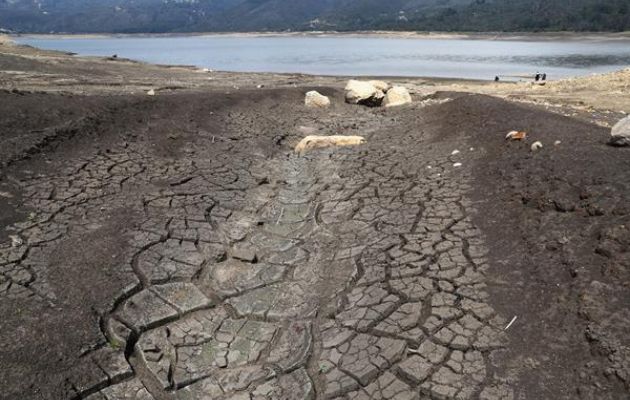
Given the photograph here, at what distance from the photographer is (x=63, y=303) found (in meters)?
4.51

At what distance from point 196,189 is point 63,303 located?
126 inches

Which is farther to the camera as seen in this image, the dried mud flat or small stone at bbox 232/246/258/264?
small stone at bbox 232/246/258/264

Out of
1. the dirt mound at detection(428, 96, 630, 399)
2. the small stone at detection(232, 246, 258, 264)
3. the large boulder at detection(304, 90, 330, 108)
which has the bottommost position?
the small stone at detection(232, 246, 258, 264)

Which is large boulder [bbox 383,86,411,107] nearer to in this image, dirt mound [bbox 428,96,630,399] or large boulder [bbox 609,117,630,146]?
dirt mound [bbox 428,96,630,399]

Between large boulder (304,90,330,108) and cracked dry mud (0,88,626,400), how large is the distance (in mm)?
5089

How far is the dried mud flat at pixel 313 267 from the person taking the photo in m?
3.84

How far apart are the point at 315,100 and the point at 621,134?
28.1ft

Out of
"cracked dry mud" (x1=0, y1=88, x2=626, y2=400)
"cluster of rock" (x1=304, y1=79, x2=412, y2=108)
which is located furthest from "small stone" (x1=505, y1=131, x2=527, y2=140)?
"cluster of rock" (x1=304, y1=79, x2=412, y2=108)

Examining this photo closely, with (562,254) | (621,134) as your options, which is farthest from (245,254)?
(621,134)

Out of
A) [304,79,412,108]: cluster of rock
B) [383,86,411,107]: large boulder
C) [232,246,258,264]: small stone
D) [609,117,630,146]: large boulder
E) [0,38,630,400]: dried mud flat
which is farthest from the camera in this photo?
[304,79,412,108]: cluster of rock

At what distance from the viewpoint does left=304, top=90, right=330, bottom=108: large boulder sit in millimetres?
13992

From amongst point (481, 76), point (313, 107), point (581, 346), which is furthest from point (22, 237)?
point (481, 76)

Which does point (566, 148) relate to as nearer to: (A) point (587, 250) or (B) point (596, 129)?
(B) point (596, 129)

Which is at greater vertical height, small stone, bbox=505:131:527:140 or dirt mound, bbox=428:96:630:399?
small stone, bbox=505:131:527:140
